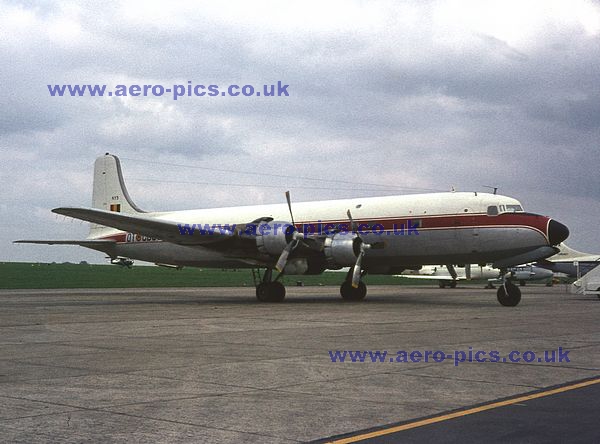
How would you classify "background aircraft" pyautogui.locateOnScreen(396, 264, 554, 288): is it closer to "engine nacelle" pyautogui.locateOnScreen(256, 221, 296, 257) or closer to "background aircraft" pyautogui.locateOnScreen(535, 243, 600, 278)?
"background aircraft" pyautogui.locateOnScreen(535, 243, 600, 278)

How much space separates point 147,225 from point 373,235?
30.6 ft

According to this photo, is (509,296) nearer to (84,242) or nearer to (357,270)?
(357,270)

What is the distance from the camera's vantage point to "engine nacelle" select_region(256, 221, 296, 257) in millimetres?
27913

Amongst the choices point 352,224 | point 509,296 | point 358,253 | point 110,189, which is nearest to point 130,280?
point 110,189

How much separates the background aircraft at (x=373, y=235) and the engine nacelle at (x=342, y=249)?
1.5 inches

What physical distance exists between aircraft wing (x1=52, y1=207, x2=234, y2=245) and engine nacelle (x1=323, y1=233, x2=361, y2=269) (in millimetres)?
4141

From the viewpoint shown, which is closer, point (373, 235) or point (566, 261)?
point (373, 235)

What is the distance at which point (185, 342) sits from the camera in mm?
14297

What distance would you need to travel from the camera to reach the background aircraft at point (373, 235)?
27.1m

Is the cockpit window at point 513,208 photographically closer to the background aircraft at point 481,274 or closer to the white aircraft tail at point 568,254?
the background aircraft at point 481,274

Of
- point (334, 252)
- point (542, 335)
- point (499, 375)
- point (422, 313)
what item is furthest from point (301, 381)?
point (334, 252)

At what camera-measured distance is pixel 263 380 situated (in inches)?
379

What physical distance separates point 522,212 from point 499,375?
18265 mm

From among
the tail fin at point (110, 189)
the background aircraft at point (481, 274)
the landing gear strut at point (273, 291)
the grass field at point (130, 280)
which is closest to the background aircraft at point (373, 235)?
the landing gear strut at point (273, 291)
